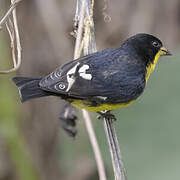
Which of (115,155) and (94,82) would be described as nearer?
(115,155)

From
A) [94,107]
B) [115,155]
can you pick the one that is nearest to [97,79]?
[94,107]

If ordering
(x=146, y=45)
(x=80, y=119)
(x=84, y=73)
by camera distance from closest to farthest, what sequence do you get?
(x=84, y=73)
(x=146, y=45)
(x=80, y=119)

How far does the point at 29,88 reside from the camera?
9.44 feet

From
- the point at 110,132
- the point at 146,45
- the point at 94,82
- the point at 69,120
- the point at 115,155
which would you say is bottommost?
the point at 115,155

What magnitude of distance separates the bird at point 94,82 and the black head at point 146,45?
13 centimetres

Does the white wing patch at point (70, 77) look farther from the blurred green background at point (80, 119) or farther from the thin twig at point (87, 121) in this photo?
the blurred green background at point (80, 119)

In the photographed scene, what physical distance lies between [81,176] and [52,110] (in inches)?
40.2

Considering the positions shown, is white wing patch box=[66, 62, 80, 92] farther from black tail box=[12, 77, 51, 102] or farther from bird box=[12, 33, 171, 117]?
black tail box=[12, 77, 51, 102]

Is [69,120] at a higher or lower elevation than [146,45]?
lower

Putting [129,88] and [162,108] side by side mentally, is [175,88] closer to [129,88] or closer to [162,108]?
[162,108]

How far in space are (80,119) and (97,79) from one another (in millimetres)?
2400

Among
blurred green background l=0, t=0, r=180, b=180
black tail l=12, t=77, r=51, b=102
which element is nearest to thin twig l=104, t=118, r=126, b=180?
black tail l=12, t=77, r=51, b=102

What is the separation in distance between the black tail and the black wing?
6 centimetres

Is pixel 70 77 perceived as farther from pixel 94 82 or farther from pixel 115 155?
pixel 115 155
